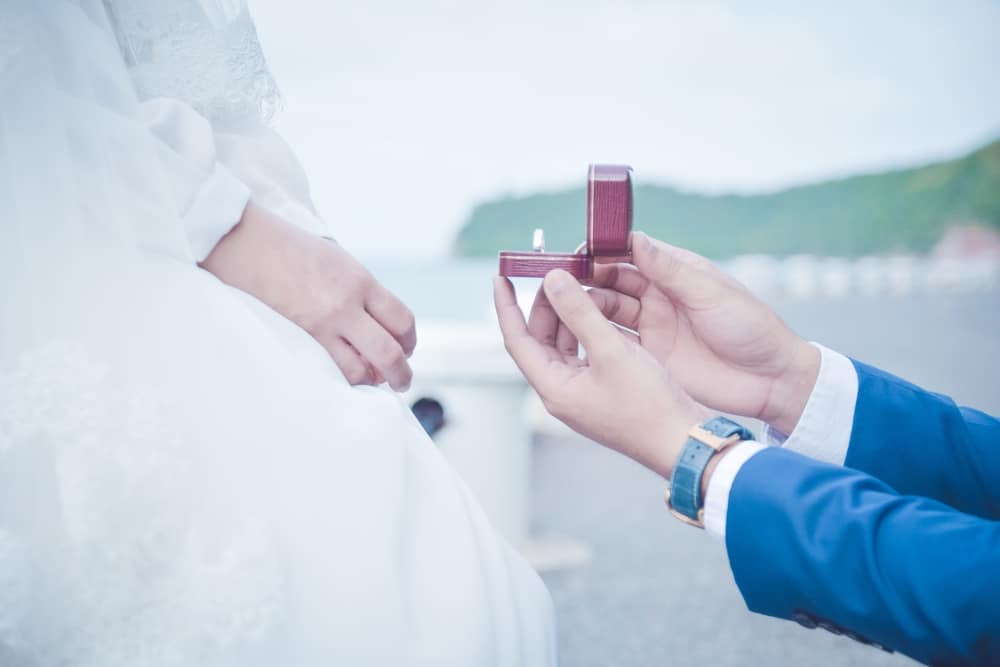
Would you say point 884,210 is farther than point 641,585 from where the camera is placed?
Yes

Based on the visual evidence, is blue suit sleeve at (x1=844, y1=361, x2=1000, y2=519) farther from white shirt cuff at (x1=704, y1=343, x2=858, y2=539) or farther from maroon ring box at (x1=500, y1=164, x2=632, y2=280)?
maroon ring box at (x1=500, y1=164, x2=632, y2=280)

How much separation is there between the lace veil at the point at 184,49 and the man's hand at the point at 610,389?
0.34 metres

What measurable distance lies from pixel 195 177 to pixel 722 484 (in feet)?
1.83

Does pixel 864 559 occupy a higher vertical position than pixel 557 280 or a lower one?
lower

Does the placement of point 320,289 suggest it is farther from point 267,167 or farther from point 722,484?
point 722,484

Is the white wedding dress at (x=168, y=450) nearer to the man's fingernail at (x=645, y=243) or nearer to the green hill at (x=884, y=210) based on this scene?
the man's fingernail at (x=645, y=243)

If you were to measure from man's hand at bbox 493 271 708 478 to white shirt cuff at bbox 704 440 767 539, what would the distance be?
0.04 metres

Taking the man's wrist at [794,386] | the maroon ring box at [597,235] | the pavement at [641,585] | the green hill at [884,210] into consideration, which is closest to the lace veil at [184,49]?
the maroon ring box at [597,235]

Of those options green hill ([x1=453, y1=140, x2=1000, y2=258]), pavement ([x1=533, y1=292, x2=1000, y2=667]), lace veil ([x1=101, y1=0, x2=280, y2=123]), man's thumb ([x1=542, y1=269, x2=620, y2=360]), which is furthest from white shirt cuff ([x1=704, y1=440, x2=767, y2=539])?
green hill ([x1=453, y1=140, x2=1000, y2=258])

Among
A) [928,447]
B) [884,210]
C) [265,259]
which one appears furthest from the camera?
[884,210]

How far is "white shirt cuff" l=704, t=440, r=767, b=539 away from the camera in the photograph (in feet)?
2.07

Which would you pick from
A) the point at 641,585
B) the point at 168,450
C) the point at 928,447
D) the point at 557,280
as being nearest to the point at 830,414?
the point at 928,447

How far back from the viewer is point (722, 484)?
634 mm

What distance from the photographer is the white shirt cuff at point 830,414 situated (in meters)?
0.86
